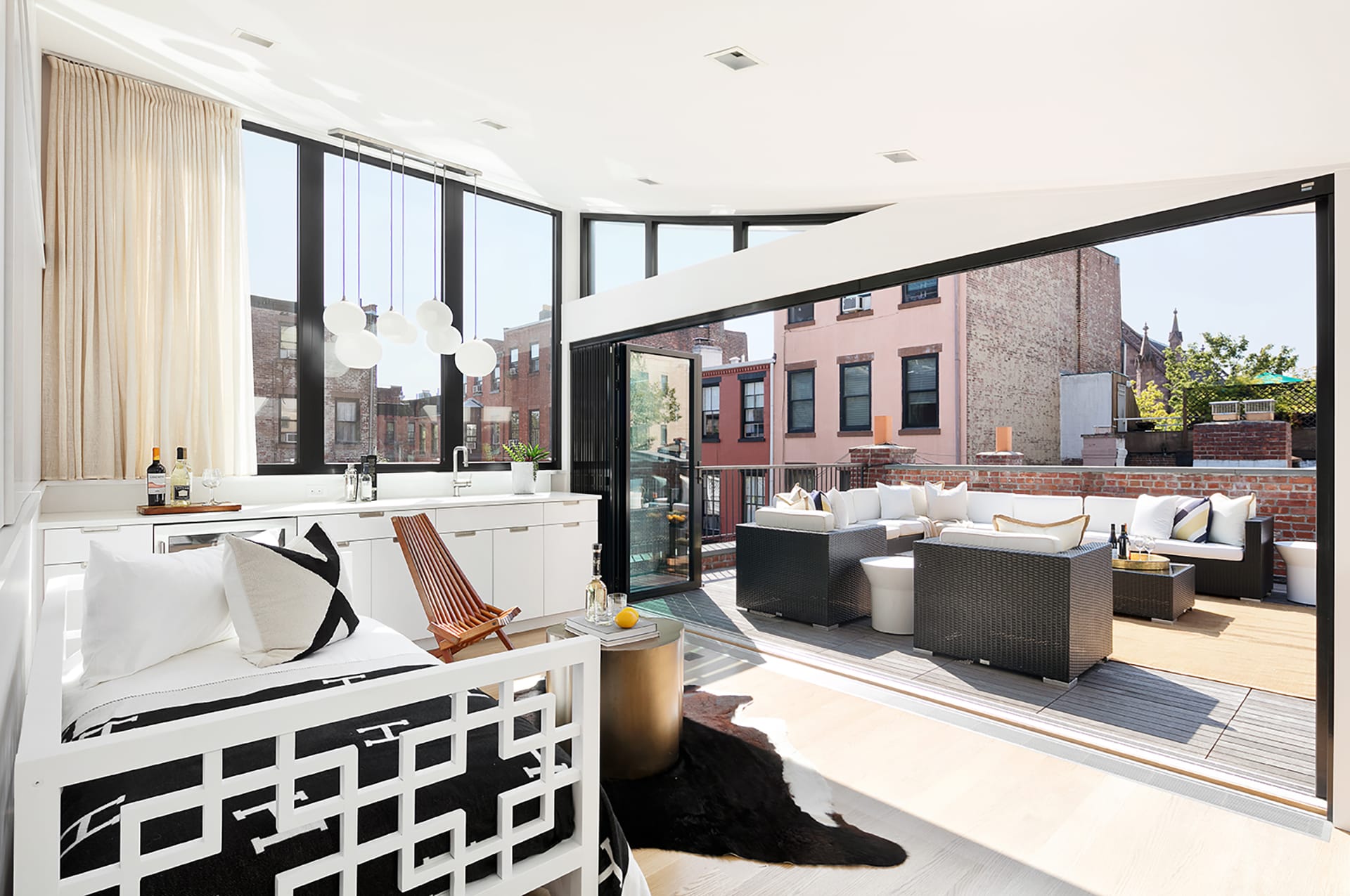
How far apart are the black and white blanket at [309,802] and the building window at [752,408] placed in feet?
37.3

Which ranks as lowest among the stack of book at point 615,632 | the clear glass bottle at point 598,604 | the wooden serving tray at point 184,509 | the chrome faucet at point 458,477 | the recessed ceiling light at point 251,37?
the stack of book at point 615,632

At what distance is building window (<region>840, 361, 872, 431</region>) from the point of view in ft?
37.5

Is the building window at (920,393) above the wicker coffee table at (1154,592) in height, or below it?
above

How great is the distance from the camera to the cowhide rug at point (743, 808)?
226 centimetres

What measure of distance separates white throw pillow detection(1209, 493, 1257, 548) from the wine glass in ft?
24.7

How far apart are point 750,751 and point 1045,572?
Answer: 1.94 metres

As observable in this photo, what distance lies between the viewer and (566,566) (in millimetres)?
5172

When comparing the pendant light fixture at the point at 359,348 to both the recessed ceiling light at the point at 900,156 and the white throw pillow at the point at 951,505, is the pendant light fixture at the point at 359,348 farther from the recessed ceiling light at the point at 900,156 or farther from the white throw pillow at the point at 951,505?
the white throw pillow at the point at 951,505

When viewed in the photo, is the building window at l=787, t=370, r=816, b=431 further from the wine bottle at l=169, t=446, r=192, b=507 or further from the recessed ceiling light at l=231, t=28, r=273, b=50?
the recessed ceiling light at l=231, t=28, r=273, b=50

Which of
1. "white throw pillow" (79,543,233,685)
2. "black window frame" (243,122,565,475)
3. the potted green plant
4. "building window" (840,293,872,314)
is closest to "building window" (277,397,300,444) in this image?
"black window frame" (243,122,565,475)

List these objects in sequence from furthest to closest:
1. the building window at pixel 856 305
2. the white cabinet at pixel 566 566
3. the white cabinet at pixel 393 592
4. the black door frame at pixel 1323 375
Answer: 1. the building window at pixel 856 305
2. the white cabinet at pixel 566 566
3. the white cabinet at pixel 393 592
4. the black door frame at pixel 1323 375

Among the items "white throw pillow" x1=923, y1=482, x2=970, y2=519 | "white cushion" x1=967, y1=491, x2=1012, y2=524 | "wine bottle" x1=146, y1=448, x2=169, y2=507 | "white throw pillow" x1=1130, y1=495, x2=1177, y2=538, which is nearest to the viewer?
"wine bottle" x1=146, y1=448, x2=169, y2=507

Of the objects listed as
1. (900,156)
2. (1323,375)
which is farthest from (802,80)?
(1323,375)

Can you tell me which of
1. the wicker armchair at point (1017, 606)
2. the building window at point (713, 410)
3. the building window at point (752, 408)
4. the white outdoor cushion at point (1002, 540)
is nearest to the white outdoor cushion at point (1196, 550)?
the wicker armchair at point (1017, 606)
